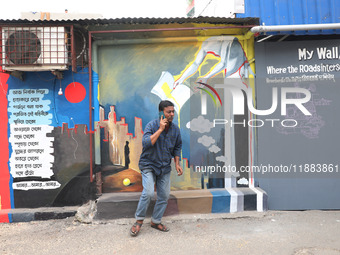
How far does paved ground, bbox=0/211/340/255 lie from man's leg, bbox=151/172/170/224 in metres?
0.21

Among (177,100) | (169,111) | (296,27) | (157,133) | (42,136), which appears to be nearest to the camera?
(157,133)

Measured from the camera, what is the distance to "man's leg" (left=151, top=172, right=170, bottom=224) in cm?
382

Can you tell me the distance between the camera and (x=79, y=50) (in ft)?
15.3

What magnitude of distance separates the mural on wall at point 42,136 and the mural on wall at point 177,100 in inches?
16.2

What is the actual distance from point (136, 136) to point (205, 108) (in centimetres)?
128

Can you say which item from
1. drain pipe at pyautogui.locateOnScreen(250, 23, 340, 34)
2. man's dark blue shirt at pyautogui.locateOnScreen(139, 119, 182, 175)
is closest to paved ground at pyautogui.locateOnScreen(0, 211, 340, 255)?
man's dark blue shirt at pyautogui.locateOnScreen(139, 119, 182, 175)

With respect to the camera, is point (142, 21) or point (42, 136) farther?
point (42, 136)

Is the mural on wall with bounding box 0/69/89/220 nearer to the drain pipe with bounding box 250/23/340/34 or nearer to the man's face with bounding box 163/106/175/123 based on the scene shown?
the man's face with bounding box 163/106/175/123

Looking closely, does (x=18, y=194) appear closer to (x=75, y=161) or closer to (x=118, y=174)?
(x=75, y=161)

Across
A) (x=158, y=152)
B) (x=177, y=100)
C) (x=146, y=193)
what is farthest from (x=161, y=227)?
(x=177, y=100)

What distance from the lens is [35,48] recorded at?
4305 millimetres

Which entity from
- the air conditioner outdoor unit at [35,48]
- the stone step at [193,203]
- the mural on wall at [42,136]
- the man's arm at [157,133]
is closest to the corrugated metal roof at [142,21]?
the air conditioner outdoor unit at [35,48]

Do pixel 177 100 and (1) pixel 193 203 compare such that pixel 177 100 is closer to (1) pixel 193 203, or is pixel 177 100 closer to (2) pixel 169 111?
(2) pixel 169 111

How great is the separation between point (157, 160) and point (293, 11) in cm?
338
